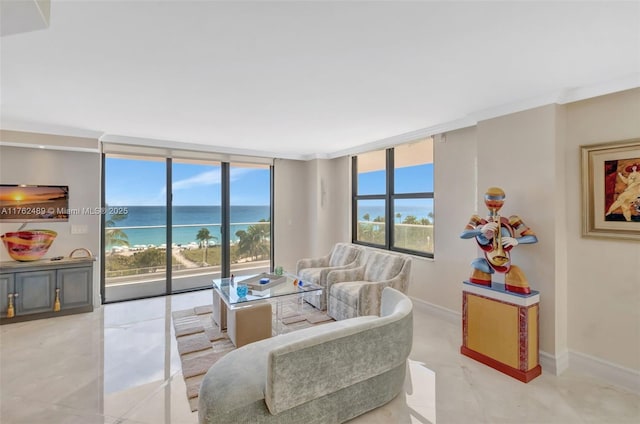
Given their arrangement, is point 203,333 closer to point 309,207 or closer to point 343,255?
point 343,255

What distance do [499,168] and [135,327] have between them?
4529 mm

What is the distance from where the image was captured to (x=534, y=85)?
2.51 m

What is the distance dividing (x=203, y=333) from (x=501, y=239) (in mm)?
3301

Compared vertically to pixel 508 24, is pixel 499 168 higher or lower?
lower

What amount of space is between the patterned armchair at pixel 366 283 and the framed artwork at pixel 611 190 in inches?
72.8

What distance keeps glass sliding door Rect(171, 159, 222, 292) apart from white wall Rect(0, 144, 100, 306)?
114 cm

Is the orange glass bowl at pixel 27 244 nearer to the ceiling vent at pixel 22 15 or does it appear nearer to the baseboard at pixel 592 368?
the ceiling vent at pixel 22 15

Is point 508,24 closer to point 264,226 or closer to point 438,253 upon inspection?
point 438,253

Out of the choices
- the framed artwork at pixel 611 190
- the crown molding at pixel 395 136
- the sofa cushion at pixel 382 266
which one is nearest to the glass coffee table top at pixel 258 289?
the sofa cushion at pixel 382 266

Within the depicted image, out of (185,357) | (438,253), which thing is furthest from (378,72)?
(185,357)

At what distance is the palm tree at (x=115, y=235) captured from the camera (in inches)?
190

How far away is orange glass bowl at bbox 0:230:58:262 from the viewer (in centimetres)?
381

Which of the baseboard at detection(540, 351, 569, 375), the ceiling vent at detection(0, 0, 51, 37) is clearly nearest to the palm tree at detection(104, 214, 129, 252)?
the ceiling vent at detection(0, 0, 51, 37)

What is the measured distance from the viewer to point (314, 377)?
1799mm
